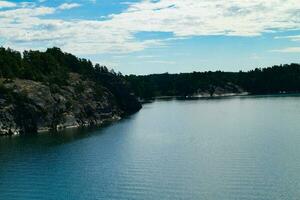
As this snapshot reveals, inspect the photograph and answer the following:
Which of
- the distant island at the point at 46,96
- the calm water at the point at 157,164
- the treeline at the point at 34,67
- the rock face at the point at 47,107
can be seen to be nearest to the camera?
the calm water at the point at 157,164

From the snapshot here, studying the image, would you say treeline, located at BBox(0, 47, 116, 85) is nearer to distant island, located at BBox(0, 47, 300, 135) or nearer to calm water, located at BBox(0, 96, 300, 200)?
distant island, located at BBox(0, 47, 300, 135)

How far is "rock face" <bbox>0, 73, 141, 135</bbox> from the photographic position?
13338 centimetres

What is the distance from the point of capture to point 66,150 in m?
97.6

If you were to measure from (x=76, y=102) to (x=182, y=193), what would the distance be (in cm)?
10614

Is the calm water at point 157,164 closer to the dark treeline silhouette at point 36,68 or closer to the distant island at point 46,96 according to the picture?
the distant island at point 46,96

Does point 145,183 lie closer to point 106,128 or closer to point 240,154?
point 240,154

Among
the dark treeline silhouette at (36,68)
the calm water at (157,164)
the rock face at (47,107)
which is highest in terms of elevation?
the dark treeline silhouette at (36,68)

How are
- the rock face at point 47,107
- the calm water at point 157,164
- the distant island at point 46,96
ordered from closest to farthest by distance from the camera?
1. the calm water at point 157,164
2. the rock face at point 47,107
3. the distant island at point 46,96

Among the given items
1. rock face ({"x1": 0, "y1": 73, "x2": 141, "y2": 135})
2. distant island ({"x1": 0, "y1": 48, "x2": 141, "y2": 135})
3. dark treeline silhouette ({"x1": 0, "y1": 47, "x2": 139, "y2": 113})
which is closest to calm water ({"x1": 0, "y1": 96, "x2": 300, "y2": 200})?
rock face ({"x1": 0, "y1": 73, "x2": 141, "y2": 135})

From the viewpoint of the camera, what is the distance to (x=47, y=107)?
143125mm

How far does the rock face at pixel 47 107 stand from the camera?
13338cm

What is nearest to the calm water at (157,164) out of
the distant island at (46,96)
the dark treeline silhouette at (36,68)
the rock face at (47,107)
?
the rock face at (47,107)

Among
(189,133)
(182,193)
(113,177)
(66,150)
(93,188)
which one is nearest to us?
(182,193)

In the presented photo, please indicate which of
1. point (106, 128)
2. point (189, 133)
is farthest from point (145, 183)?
point (106, 128)
